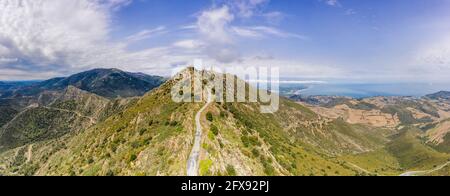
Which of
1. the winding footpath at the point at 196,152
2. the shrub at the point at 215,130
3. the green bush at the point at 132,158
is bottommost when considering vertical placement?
the green bush at the point at 132,158

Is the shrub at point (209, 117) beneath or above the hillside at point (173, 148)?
above

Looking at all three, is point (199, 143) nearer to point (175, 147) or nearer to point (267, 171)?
point (175, 147)

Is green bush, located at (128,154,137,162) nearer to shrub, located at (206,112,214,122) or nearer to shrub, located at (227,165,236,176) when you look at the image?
shrub, located at (206,112,214,122)

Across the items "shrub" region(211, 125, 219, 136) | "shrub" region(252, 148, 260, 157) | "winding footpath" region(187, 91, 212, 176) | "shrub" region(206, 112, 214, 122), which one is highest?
"shrub" region(206, 112, 214, 122)

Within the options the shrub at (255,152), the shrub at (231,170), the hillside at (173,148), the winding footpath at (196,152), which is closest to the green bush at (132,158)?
the hillside at (173,148)

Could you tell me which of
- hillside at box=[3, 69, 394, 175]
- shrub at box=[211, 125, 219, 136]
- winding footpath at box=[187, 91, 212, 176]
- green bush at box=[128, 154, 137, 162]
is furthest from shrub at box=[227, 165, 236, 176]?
green bush at box=[128, 154, 137, 162]

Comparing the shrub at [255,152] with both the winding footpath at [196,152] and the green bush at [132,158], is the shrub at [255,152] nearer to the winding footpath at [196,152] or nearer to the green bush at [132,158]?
the winding footpath at [196,152]

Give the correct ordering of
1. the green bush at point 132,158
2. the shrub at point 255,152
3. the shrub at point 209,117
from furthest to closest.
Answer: the shrub at point 209,117 < the shrub at point 255,152 < the green bush at point 132,158

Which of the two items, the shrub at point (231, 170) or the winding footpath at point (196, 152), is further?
the shrub at point (231, 170)

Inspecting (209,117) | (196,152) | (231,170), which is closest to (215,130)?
(209,117)
